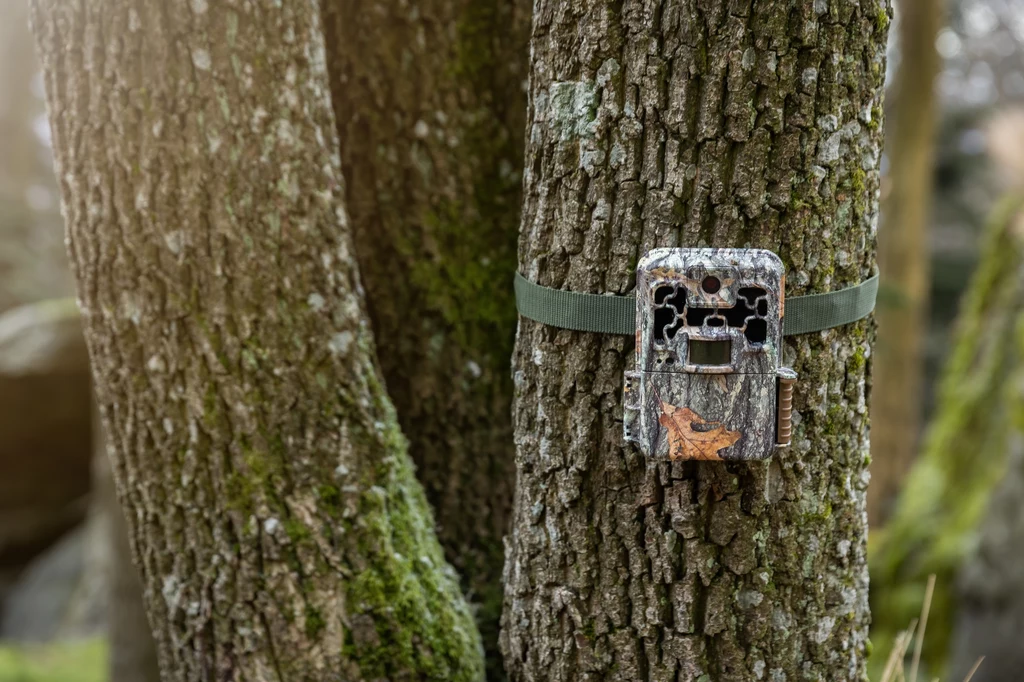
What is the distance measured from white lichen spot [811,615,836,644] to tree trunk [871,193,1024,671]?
2.73 meters

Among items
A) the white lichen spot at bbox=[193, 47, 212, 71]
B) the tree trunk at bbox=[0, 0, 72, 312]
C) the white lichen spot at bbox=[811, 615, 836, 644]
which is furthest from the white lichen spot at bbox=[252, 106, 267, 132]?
the tree trunk at bbox=[0, 0, 72, 312]

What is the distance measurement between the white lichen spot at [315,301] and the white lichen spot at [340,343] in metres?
0.07

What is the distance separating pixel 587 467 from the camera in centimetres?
167

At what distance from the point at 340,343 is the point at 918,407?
24.8ft

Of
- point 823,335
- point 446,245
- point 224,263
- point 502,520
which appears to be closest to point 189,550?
point 224,263

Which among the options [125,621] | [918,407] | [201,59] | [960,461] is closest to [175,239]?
[201,59]

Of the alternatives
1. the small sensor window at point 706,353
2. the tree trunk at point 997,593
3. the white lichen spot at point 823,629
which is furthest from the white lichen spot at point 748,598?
the tree trunk at point 997,593

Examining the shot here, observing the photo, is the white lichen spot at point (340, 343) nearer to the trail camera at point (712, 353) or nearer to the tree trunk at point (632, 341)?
the tree trunk at point (632, 341)

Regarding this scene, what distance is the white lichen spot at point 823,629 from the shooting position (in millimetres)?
1694

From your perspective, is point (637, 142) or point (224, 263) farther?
point (224, 263)

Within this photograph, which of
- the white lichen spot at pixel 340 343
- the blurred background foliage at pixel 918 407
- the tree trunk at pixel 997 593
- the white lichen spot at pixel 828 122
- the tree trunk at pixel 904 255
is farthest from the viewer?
the tree trunk at pixel 904 255

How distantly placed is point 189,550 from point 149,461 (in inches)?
7.9

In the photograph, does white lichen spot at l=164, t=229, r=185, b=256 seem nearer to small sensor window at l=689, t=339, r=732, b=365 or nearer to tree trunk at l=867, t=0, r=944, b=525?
small sensor window at l=689, t=339, r=732, b=365

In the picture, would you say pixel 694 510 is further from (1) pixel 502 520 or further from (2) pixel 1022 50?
(2) pixel 1022 50
